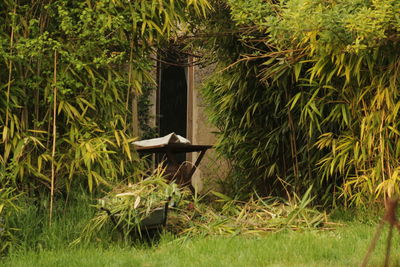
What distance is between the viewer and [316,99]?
5.20 metres

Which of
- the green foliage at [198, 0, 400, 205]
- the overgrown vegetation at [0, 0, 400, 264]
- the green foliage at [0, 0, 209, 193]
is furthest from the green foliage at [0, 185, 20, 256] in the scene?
the green foliage at [198, 0, 400, 205]

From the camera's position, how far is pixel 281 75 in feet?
18.5

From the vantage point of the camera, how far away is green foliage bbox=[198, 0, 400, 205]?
4.38 meters

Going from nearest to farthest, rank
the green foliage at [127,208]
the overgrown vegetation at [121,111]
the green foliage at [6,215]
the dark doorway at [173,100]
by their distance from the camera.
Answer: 1. the green foliage at [6,215]
2. the green foliage at [127,208]
3. the overgrown vegetation at [121,111]
4. the dark doorway at [173,100]

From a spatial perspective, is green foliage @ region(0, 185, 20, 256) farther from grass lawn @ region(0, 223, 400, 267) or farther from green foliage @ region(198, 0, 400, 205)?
green foliage @ region(198, 0, 400, 205)

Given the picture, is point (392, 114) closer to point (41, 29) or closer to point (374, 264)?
point (374, 264)

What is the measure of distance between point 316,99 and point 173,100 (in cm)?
439

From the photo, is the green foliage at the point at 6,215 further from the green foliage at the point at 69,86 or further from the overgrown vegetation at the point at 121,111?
the green foliage at the point at 69,86

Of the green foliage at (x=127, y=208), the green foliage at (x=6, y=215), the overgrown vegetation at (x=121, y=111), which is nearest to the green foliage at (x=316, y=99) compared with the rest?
the overgrown vegetation at (x=121, y=111)

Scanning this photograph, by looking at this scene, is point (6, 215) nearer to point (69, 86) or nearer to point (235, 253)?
point (69, 86)

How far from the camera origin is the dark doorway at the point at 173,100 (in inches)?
365

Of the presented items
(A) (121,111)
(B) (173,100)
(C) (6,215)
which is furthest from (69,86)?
(B) (173,100)

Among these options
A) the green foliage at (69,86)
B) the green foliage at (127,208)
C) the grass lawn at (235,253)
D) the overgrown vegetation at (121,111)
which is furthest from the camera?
the green foliage at (69,86)

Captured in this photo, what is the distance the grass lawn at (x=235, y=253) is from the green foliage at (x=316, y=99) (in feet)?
3.08
